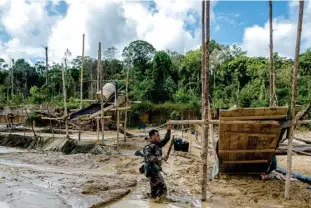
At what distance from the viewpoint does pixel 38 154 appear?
16.1 metres

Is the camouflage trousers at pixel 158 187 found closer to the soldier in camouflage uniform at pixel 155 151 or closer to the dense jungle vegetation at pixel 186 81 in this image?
the soldier in camouflage uniform at pixel 155 151

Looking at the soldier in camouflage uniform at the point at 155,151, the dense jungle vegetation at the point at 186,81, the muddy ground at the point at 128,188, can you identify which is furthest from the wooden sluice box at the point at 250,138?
the dense jungle vegetation at the point at 186,81

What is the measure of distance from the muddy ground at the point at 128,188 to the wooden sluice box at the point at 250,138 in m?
0.45

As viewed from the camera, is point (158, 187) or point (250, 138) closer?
point (158, 187)

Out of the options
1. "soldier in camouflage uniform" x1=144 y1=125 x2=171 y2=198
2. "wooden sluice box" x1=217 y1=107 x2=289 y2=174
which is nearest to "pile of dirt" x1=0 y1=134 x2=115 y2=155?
"wooden sluice box" x1=217 y1=107 x2=289 y2=174

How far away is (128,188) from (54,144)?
10.3 metres

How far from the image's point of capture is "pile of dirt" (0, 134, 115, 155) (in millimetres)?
15492

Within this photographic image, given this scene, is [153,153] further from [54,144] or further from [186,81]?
[186,81]

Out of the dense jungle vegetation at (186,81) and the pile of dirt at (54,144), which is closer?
the pile of dirt at (54,144)

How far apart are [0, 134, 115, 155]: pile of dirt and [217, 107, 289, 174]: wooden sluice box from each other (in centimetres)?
706

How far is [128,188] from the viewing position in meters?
8.53

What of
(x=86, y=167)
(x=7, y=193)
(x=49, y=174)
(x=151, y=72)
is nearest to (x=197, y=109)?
(x=151, y=72)

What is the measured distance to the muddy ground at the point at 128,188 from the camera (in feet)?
23.8

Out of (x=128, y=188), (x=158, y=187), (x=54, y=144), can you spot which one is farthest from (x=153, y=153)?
(x=54, y=144)
